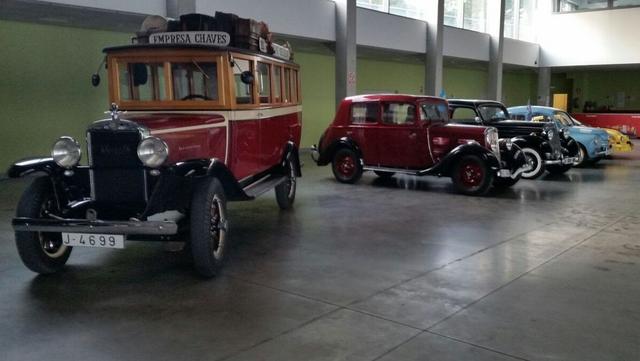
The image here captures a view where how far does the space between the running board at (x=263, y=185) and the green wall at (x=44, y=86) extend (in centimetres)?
580

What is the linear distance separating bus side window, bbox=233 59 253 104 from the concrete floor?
145cm

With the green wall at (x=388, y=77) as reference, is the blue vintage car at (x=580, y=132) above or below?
below

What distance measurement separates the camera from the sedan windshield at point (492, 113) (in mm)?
10336

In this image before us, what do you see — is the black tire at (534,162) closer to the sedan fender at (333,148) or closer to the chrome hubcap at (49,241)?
the sedan fender at (333,148)

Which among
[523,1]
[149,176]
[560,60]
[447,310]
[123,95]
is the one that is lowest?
[447,310]

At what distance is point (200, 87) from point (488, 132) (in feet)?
16.3

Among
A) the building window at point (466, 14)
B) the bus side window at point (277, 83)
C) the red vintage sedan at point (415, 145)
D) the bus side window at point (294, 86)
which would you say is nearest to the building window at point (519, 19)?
the building window at point (466, 14)

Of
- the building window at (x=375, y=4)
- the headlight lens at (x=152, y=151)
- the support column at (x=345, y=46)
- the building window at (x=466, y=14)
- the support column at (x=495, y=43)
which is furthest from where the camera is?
the support column at (x=495, y=43)

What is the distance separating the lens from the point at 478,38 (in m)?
19.2

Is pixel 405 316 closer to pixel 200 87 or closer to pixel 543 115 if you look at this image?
pixel 200 87

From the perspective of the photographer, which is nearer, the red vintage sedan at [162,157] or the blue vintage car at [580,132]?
the red vintage sedan at [162,157]

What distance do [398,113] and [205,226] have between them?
17.5 ft

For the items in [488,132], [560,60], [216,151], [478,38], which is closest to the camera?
[216,151]

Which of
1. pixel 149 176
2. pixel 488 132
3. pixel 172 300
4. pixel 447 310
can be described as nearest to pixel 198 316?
pixel 172 300
